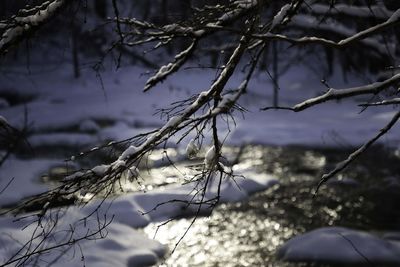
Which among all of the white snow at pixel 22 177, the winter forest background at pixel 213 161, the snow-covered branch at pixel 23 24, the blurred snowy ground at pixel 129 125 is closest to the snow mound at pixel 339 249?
the winter forest background at pixel 213 161

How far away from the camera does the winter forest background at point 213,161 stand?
3.16 meters

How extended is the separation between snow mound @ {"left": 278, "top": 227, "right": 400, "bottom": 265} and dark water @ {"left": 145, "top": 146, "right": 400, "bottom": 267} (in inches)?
11.2

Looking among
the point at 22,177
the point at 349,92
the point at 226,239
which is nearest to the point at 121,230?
the point at 226,239

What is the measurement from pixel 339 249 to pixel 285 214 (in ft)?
5.76

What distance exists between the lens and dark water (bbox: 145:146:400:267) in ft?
22.1

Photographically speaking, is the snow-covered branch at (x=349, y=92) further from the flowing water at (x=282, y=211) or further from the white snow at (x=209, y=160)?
the flowing water at (x=282, y=211)

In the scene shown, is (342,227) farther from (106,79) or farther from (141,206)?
(106,79)

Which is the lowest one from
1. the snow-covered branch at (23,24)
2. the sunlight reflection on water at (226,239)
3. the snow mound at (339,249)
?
the sunlight reflection on water at (226,239)

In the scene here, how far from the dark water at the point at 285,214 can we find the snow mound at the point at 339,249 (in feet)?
0.93

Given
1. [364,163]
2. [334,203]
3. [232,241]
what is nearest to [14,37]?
[232,241]

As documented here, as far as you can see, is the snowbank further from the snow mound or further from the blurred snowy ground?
the snow mound

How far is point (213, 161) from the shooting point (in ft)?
10.5

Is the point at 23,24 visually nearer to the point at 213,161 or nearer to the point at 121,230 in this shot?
the point at 213,161

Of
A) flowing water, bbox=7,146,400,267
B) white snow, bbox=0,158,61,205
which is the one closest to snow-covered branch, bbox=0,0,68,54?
flowing water, bbox=7,146,400,267
